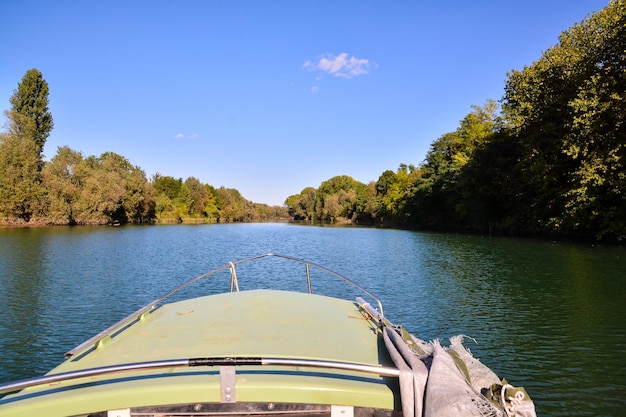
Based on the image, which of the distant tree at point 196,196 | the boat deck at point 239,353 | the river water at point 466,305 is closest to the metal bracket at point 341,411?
the boat deck at point 239,353

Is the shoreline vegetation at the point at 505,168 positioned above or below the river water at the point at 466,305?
above

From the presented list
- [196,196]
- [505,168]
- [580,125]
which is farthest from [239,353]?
[196,196]

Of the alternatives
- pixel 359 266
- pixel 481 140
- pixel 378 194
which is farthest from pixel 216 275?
pixel 378 194

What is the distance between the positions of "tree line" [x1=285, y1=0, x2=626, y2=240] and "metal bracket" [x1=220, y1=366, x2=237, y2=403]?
103ft

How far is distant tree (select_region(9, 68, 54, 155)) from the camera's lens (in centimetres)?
6259

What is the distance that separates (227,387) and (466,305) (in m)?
12.1

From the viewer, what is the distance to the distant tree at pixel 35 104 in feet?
205

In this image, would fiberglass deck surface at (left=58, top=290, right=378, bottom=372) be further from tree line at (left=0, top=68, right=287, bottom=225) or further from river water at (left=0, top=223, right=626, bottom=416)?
tree line at (left=0, top=68, right=287, bottom=225)

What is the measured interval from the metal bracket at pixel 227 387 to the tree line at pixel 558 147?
31248mm

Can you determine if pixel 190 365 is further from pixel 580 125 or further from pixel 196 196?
pixel 196 196

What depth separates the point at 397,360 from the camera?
301 centimetres

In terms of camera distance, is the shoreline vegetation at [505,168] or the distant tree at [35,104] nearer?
the shoreline vegetation at [505,168]

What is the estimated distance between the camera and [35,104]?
6362 centimetres

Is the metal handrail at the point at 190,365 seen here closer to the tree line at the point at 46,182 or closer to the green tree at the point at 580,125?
the green tree at the point at 580,125
